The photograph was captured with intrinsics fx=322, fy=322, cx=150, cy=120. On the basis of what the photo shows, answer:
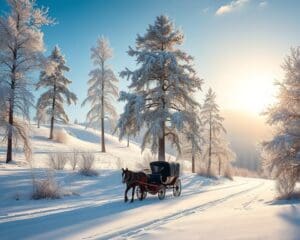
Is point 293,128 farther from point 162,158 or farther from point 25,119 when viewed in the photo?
point 25,119

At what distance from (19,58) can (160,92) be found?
10054 mm

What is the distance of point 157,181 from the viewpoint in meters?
14.6

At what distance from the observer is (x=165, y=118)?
75.4ft

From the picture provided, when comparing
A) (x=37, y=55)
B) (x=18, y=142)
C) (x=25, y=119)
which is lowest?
(x=18, y=142)

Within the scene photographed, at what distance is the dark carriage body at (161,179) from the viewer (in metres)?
14.1

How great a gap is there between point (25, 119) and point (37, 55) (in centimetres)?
454

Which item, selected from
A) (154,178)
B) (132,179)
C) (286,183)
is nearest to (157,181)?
(154,178)

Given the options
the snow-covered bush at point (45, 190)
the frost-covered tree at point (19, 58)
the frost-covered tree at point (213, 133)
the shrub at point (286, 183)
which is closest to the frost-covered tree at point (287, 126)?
the shrub at point (286, 183)

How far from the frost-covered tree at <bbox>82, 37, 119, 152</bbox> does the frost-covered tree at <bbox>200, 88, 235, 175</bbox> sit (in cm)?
1402

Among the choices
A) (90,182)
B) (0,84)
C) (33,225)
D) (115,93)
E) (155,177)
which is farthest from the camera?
(115,93)

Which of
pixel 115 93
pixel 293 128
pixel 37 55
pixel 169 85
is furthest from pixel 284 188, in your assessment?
pixel 115 93

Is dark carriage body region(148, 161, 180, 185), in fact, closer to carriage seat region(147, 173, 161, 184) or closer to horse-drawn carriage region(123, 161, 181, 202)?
horse-drawn carriage region(123, 161, 181, 202)

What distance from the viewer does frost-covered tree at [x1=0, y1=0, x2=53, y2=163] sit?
21.0 metres

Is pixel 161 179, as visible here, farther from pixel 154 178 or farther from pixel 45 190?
pixel 45 190
